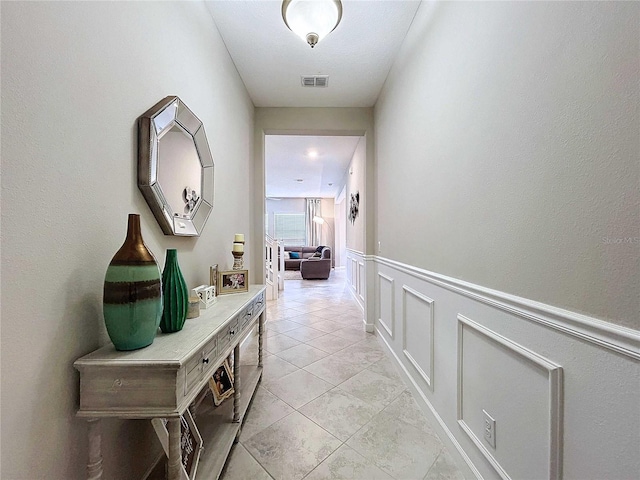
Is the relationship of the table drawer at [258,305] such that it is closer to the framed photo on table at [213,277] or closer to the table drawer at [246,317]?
the table drawer at [246,317]

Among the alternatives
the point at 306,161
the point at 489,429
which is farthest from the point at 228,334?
the point at 306,161

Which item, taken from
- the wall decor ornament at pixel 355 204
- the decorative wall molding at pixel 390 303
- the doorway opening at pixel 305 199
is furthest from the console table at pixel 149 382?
the wall decor ornament at pixel 355 204

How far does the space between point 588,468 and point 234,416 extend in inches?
58.4

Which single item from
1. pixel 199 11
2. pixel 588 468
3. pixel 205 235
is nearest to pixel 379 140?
pixel 199 11

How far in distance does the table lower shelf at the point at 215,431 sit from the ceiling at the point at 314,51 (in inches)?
97.3

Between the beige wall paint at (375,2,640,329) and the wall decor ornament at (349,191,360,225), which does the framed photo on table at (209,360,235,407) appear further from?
the wall decor ornament at (349,191,360,225)

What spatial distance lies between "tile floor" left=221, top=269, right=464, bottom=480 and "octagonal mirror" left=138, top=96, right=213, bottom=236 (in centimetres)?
125

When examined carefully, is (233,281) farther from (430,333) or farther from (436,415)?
(436,415)

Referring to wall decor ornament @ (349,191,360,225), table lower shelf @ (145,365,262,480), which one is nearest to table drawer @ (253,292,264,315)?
table lower shelf @ (145,365,262,480)

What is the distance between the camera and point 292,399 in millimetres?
1806

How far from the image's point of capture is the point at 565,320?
0.75 metres

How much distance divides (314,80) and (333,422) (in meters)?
→ 2.93

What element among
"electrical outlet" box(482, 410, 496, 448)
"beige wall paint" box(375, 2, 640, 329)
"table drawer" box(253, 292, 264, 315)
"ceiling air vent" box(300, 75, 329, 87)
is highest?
"ceiling air vent" box(300, 75, 329, 87)

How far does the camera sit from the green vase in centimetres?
99
